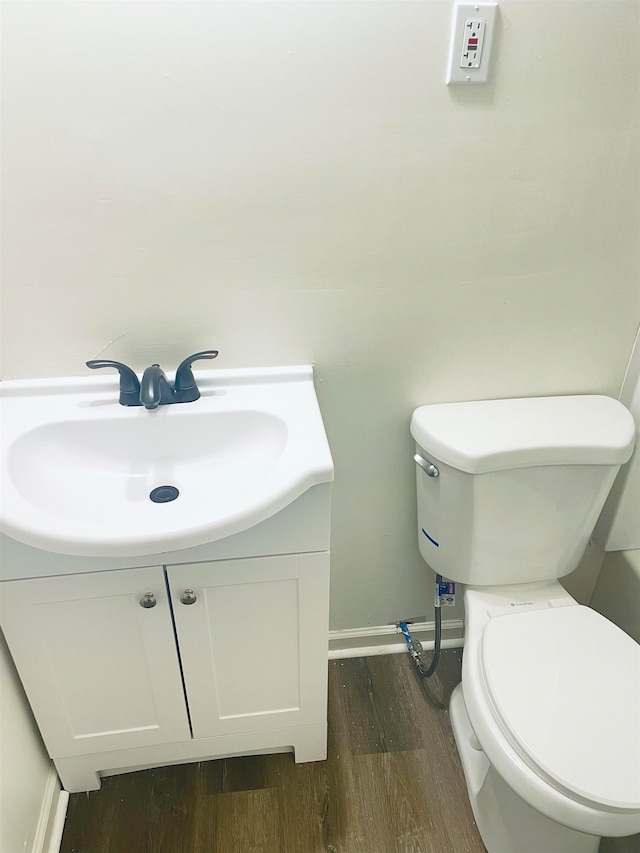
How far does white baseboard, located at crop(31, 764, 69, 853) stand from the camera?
3.81 feet

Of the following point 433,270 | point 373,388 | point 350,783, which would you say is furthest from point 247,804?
point 433,270

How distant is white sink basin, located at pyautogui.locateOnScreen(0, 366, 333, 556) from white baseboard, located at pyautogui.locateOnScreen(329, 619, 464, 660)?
29.3 inches

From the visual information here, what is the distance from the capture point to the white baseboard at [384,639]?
1.60 meters

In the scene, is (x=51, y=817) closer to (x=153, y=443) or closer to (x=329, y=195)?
(x=153, y=443)

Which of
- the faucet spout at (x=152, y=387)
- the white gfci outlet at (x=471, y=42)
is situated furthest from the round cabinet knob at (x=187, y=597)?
the white gfci outlet at (x=471, y=42)

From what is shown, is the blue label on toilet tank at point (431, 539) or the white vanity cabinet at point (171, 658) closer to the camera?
the white vanity cabinet at point (171, 658)

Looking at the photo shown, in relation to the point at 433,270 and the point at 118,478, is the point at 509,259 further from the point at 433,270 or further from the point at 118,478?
the point at 118,478

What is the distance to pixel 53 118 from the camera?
96cm

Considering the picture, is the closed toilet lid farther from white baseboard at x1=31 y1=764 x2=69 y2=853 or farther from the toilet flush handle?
white baseboard at x1=31 y1=764 x2=69 y2=853

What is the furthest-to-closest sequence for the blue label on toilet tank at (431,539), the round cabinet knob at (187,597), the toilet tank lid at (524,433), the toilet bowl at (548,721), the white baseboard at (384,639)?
the white baseboard at (384,639) → the blue label on toilet tank at (431,539) → the toilet tank lid at (524,433) → the round cabinet knob at (187,597) → the toilet bowl at (548,721)

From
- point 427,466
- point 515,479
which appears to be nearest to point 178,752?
point 427,466

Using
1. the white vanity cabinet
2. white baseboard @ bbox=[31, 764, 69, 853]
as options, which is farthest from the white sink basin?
white baseboard @ bbox=[31, 764, 69, 853]

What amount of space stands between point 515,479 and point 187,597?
0.70 metres

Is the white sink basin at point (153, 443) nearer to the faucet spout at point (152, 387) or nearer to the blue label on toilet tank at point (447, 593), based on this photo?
the faucet spout at point (152, 387)
